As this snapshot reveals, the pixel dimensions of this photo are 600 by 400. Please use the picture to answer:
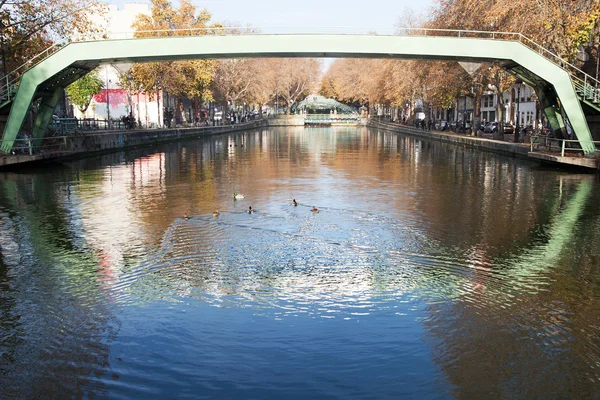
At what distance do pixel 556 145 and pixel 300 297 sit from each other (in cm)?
2717

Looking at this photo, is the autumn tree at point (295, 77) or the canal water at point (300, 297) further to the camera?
the autumn tree at point (295, 77)

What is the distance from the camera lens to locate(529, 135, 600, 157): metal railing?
29.7 m

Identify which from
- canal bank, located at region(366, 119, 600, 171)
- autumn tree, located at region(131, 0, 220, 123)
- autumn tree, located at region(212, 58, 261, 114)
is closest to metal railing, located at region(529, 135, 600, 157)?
canal bank, located at region(366, 119, 600, 171)

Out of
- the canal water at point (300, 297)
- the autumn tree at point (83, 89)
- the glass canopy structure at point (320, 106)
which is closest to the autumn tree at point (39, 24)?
the canal water at point (300, 297)

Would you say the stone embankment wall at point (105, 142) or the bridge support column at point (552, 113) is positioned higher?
the bridge support column at point (552, 113)

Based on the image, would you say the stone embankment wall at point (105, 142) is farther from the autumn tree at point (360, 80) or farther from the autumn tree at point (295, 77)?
the autumn tree at point (295, 77)

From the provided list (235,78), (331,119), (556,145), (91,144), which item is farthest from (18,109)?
(331,119)

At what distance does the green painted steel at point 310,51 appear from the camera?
96.2 ft

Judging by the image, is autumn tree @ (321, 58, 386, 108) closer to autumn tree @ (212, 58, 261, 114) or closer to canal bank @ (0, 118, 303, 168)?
autumn tree @ (212, 58, 261, 114)

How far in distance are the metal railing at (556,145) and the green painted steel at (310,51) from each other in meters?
0.73

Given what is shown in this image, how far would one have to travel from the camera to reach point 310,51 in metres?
30.0

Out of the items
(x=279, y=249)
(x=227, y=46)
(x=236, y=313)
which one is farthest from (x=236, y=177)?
(x=236, y=313)

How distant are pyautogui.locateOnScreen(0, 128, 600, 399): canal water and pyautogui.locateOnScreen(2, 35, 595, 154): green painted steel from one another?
Result: 11.2 metres

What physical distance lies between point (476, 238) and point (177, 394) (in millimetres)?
9184
